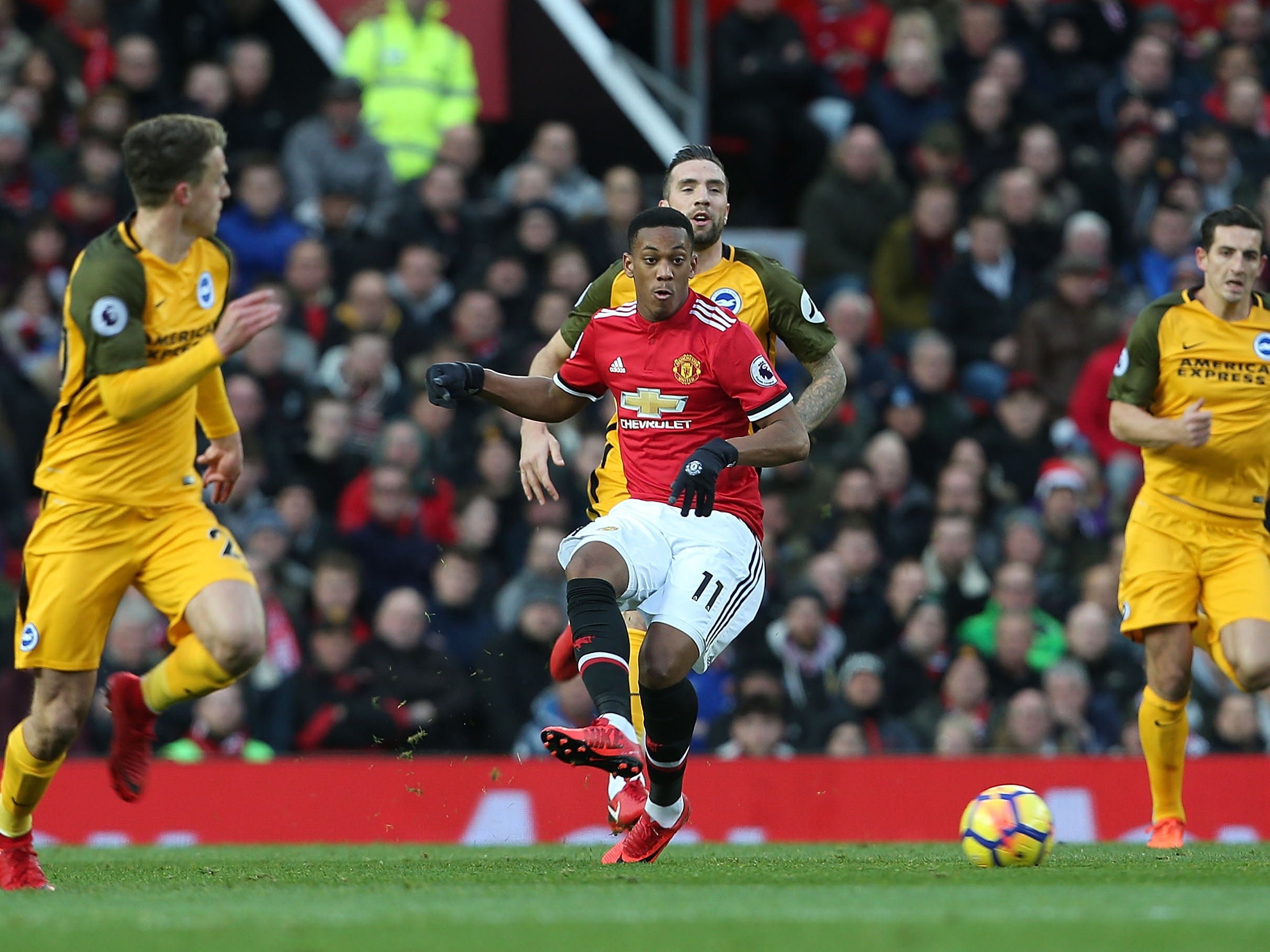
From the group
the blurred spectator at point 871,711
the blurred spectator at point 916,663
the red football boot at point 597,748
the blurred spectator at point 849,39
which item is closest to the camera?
the red football boot at point 597,748

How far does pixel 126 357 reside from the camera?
6.91 meters

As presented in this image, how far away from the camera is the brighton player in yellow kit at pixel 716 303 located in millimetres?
8102

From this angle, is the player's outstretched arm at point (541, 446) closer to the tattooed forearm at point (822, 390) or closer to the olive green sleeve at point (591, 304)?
the olive green sleeve at point (591, 304)

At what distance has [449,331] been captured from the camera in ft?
43.5

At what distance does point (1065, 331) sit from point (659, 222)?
A: 769cm

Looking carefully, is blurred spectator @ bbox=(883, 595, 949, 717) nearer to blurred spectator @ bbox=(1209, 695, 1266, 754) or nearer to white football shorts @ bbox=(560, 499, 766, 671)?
blurred spectator @ bbox=(1209, 695, 1266, 754)

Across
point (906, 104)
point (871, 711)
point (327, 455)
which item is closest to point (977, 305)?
point (906, 104)

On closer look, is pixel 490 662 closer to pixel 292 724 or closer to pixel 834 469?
pixel 292 724

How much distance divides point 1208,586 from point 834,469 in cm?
447

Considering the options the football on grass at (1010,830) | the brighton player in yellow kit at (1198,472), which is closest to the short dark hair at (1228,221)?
the brighton player in yellow kit at (1198,472)

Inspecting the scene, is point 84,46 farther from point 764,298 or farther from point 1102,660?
point 1102,660

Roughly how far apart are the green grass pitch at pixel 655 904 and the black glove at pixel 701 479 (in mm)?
1302

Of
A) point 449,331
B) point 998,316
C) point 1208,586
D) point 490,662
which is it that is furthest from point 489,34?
point 1208,586

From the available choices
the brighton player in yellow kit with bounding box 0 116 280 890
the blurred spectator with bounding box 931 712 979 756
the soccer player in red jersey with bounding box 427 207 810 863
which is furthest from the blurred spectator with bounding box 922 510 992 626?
the brighton player in yellow kit with bounding box 0 116 280 890
